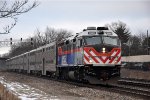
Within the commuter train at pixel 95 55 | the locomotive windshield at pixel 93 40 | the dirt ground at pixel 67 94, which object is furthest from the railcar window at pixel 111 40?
the dirt ground at pixel 67 94

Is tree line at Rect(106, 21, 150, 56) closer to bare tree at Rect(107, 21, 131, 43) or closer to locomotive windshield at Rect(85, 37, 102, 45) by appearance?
bare tree at Rect(107, 21, 131, 43)

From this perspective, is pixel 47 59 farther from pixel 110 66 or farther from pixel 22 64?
pixel 22 64

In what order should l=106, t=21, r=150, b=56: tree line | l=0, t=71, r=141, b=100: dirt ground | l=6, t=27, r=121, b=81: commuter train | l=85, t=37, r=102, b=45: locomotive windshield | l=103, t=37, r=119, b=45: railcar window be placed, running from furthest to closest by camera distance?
l=106, t=21, r=150, b=56: tree line < l=103, t=37, r=119, b=45: railcar window < l=85, t=37, r=102, b=45: locomotive windshield < l=6, t=27, r=121, b=81: commuter train < l=0, t=71, r=141, b=100: dirt ground

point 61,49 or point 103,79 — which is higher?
point 61,49

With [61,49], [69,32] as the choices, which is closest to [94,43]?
[61,49]

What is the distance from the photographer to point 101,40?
25.6m

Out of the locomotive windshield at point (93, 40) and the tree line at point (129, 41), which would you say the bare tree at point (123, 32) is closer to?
the tree line at point (129, 41)

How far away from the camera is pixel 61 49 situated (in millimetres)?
33875

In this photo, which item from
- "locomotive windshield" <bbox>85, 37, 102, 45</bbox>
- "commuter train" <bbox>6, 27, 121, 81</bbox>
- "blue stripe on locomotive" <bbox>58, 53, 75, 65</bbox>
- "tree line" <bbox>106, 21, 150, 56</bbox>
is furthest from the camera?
"tree line" <bbox>106, 21, 150, 56</bbox>

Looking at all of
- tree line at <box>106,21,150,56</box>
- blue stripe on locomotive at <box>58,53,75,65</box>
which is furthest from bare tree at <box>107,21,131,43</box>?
blue stripe on locomotive at <box>58,53,75,65</box>

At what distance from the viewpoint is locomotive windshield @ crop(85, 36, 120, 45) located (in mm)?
25469

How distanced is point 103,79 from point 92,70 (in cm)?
96

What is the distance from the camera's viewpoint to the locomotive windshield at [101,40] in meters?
25.5

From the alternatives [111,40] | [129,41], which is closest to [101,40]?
[111,40]
